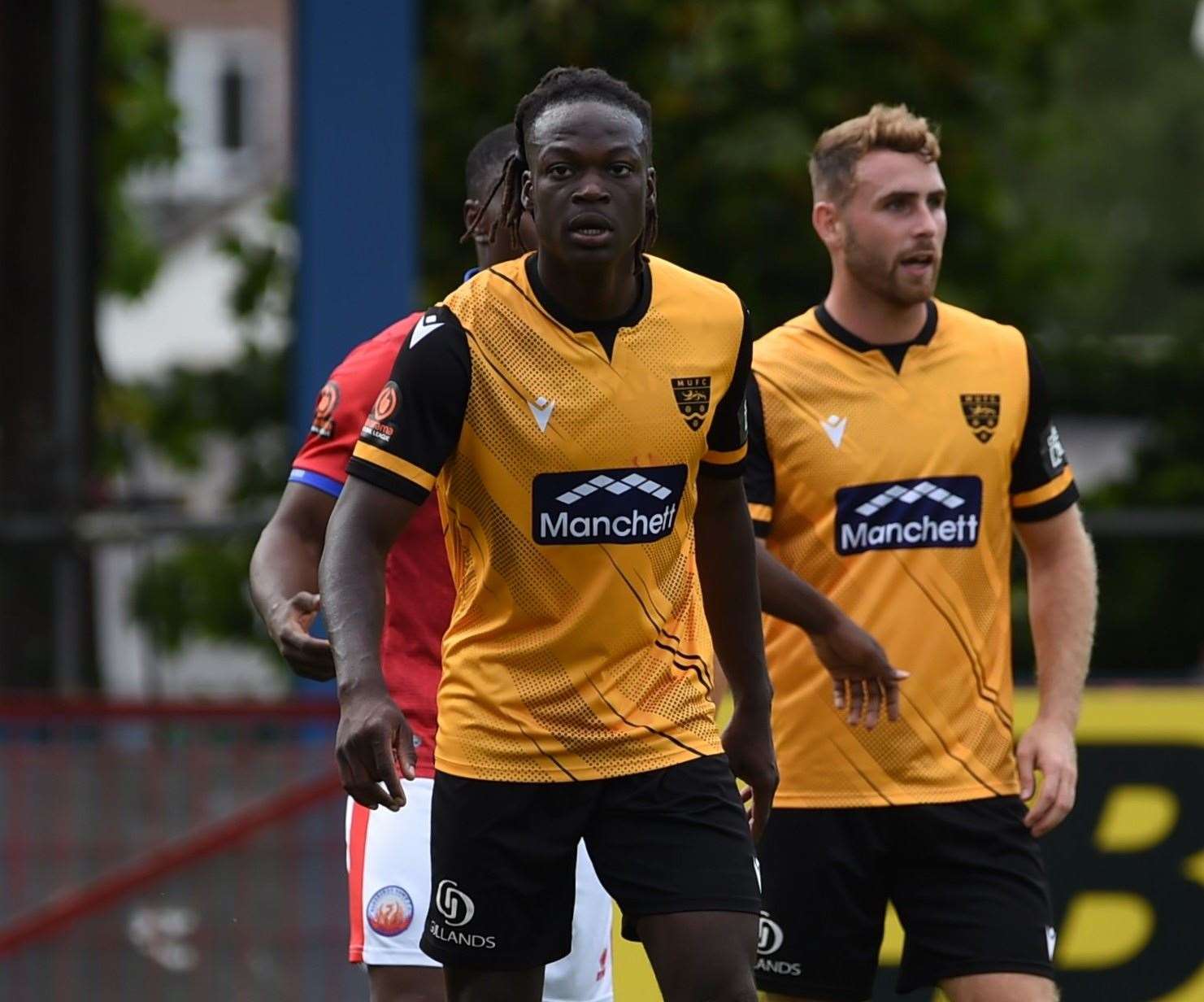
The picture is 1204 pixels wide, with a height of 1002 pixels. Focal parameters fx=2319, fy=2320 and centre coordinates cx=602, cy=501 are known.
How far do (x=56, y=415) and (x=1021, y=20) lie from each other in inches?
282

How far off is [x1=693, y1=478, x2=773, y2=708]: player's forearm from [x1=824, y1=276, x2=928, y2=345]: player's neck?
3.48 ft

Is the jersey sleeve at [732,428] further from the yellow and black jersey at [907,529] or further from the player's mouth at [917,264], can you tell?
the player's mouth at [917,264]

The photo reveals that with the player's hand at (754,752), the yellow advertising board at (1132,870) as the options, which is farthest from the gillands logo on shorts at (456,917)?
the yellow advertising board at (1132,870)

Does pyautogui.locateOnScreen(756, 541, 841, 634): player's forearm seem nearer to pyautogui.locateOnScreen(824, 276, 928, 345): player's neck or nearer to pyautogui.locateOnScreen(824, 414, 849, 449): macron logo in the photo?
pyautogui.locateOnScreen(824, 414, 849, 449): macron logo

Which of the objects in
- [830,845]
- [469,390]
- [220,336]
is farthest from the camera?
[220,336]

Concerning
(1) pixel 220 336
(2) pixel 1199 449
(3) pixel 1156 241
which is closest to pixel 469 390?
(2) pixel 1199 449

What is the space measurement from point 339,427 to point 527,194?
0.86 meters

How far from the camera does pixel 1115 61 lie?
159 feet

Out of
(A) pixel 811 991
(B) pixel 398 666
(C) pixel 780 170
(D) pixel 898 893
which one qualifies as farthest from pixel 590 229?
(C) pixel 780 170

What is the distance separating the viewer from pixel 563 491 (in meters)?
4.16

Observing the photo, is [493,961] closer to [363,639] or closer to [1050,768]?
[363,639]

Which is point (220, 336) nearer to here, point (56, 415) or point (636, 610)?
point (56, 415)

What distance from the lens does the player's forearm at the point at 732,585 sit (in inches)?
176

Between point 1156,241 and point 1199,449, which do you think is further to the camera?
point 1156,241
